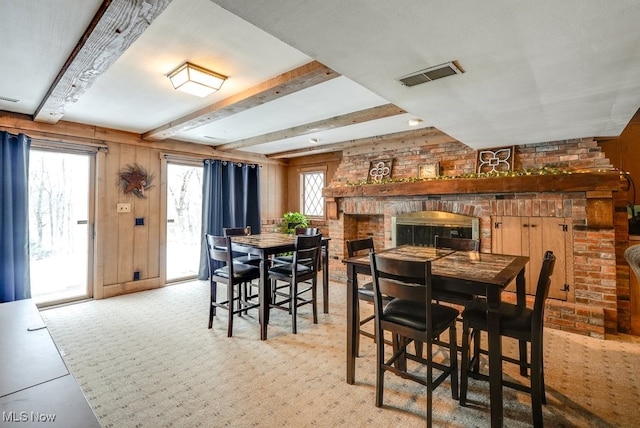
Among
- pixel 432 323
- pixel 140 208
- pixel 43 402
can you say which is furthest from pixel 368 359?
pixel 140 208

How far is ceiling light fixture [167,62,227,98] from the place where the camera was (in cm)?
240

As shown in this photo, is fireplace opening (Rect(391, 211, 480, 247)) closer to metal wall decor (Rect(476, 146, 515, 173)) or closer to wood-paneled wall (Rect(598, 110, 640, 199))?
metal wall decor (Rect(476, 146, 515, 173))

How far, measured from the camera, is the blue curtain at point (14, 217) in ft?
11.6

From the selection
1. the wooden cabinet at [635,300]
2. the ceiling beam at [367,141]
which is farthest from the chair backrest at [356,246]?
the wooden cabinet at [635,300]

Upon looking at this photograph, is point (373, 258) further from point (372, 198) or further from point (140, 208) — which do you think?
point (140, 208)

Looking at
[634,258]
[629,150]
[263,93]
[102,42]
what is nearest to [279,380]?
[634,258]

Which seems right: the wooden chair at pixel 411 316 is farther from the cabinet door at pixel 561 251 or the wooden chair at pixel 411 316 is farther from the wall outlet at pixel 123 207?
the wall outlet at pixel 123 207

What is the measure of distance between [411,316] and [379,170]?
3451 mm

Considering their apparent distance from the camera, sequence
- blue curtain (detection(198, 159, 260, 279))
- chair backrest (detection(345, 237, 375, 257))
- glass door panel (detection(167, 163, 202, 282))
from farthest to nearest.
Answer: blue curtain (detection(198, 159, 260, 279)) → glass door panel (detection(167, 163, 202, 282)) → chair backrest (detection(345, 237, 375, 257))

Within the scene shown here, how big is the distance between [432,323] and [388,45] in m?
1.57

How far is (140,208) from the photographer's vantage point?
15.4 feet

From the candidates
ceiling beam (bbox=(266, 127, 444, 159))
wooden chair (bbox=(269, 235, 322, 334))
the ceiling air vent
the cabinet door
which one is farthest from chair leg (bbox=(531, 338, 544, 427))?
ceiling beam (bbox=(266, 127, 444, 159))

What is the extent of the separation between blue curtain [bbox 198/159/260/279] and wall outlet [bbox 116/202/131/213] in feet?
3.71

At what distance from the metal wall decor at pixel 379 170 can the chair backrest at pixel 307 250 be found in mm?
2036
